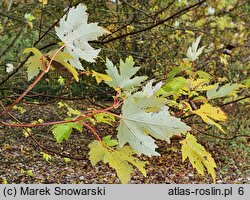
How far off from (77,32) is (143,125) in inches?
9.2

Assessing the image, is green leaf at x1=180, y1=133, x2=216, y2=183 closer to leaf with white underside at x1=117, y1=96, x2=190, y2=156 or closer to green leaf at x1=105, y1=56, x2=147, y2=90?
green leaf at x1=105, y1=56, x2=147, y2=90

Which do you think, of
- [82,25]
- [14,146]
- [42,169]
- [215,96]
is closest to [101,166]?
[42,169]

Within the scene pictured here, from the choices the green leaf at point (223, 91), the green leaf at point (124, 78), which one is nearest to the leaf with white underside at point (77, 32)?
the green leaf at point (124, 78)

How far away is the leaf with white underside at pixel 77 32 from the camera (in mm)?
826

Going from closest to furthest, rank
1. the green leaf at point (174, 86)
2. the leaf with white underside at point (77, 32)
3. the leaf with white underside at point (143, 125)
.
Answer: the leaf with white underside at point (143, 125) → the leaf with white underside at point (77, 32) → the green leaf at point (174, 86)

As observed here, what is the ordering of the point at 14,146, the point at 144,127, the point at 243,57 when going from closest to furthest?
the point at 144,127, the point at 14,146, the point at 243,57

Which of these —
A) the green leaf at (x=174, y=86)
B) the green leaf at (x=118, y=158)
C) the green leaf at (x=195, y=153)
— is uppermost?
the green leaf at (x=174, y=86)

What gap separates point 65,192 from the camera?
1849mm

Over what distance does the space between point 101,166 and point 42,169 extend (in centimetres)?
86

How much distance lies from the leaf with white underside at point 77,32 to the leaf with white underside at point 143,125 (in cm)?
16

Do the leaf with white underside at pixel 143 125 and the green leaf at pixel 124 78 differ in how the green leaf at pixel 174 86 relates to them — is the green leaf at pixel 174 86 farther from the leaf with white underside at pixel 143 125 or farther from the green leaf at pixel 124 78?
the leaf with white underside at pixel 143 125

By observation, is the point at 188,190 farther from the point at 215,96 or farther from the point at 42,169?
the point at 42,169

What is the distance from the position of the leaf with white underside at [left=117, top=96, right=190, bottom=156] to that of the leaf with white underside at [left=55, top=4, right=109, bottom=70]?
0.16 meters

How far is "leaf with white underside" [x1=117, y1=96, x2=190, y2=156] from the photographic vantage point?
2.38 feet
